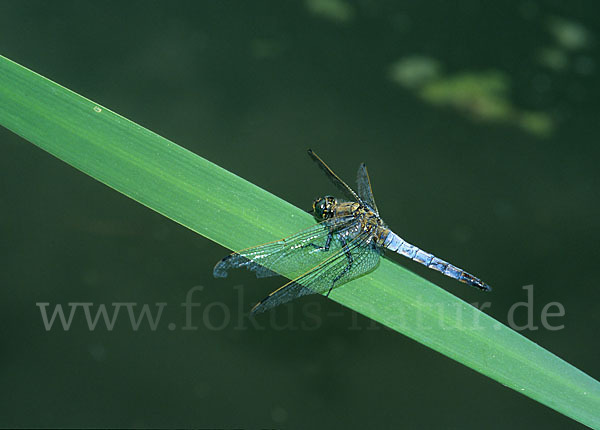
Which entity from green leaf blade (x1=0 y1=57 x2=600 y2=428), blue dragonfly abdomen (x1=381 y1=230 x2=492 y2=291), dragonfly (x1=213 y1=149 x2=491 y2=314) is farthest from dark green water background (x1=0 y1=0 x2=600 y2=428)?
green leaf blade (x1=0 y1=57 x2=600 y2=428)

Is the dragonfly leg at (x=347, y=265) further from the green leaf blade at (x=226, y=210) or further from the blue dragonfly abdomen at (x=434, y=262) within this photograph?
the blue dragonfly abdomen at (x=434, y=262)

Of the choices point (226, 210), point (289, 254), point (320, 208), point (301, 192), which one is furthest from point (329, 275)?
point (301, 192)

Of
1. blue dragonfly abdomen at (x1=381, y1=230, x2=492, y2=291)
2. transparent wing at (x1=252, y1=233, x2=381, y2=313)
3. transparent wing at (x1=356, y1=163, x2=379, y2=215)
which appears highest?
transparent wing at (x1=356, y1=163, x2=379, y2=215)

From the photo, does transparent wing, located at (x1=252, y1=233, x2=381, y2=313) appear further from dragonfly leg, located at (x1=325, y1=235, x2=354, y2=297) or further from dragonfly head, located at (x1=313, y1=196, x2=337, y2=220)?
dragonfly head, located at (x1=313, y1=196, x2=337, y2=220)

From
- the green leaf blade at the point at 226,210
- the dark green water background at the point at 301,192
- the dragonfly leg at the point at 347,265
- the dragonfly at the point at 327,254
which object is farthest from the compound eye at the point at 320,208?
the dark green water background at the point at 301,192

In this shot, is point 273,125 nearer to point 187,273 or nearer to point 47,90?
point 187,273

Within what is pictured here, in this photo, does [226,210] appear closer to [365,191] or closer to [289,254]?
[289,254]

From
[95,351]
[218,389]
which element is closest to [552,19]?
[218,389]
